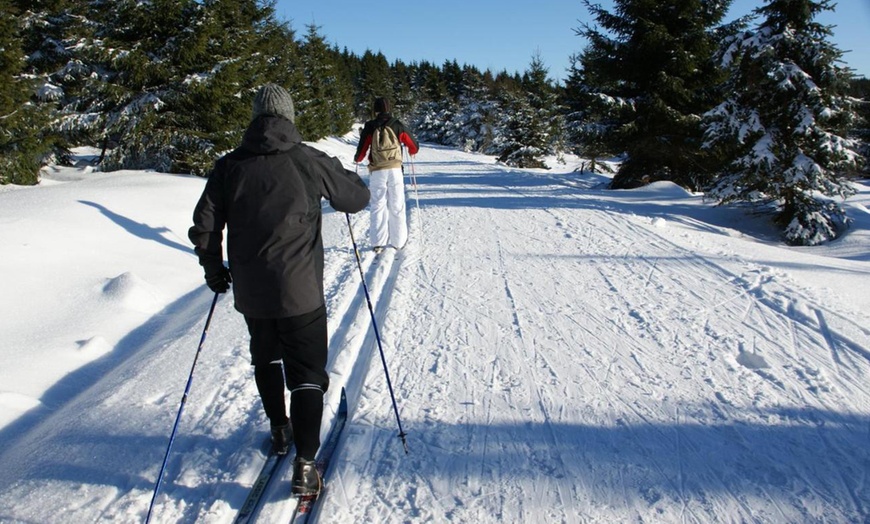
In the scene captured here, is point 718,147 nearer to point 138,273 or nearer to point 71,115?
point 138,273

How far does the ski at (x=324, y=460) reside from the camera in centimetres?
252

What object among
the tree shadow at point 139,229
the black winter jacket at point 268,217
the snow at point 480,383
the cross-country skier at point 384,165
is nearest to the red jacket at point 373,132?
the cross-country skier at point 384,165

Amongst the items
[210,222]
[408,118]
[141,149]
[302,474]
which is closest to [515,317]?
[302,474]

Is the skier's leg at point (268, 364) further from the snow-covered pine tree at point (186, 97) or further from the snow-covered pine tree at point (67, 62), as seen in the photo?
the snow-covered pine tree at point (67, 62)

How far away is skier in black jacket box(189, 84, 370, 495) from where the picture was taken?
7.84ft

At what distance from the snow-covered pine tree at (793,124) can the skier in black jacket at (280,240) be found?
976 centimetres

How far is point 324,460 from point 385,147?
4918 mm

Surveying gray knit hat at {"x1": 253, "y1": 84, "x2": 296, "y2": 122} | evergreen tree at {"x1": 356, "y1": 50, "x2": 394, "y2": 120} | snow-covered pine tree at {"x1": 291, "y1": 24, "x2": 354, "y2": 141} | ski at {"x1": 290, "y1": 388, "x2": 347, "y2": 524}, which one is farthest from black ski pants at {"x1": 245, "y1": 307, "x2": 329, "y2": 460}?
evergreen tree at {"x1": 356, "y1": 50, "x2": 394, "y2": 120}

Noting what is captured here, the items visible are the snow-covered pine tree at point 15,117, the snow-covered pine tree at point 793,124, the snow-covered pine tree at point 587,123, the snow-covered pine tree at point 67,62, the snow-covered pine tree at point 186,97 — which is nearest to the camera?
the snow-covered pine tree at point 793,124

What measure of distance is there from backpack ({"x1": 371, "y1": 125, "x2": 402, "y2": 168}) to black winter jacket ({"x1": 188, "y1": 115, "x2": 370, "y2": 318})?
448cm

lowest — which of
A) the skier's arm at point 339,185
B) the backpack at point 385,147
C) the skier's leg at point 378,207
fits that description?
the skier's leg at point 378,207

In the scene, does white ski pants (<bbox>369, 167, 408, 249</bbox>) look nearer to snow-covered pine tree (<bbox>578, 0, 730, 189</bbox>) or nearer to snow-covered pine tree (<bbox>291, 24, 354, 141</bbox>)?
snow-covered pine tree (<bbox>578, 0, 730, 189</bbox>)

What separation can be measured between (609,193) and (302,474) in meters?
12.1

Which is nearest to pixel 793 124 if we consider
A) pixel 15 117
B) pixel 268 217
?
pixel 268 217
